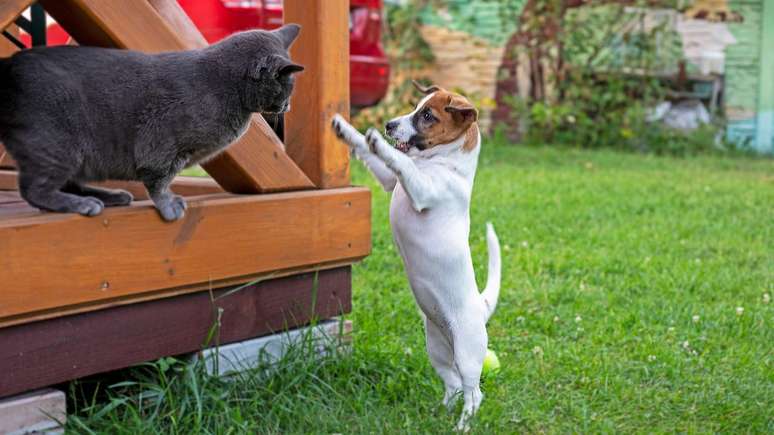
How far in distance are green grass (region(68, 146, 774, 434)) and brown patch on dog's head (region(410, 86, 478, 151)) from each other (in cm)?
86

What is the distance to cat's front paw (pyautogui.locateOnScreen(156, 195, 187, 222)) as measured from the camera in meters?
2.76

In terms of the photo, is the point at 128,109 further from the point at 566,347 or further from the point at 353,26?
the point at 353,26

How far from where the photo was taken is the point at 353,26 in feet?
28.1

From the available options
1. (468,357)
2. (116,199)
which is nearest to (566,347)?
(468,357)

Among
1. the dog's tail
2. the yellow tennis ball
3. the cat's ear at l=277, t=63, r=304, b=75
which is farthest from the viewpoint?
the yellow tennis ball

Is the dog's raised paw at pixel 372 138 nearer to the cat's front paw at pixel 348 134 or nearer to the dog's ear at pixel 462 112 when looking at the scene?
the cat's front paw at pixel 348 134

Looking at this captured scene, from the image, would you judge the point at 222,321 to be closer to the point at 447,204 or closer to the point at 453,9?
the point at 447,204

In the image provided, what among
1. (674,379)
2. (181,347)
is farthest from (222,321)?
(674,379)

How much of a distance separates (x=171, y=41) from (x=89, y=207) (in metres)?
0.62

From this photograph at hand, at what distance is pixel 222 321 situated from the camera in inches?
119

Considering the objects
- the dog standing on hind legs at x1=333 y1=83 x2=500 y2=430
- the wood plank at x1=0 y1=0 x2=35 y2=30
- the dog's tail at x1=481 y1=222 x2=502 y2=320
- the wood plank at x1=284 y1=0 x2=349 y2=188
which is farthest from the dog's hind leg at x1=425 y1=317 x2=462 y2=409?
the wood plank at x1=0 y1=0 x2=35 y2=30

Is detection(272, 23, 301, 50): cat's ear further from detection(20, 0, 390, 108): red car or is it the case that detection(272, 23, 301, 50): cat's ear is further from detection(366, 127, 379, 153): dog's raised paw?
detection(20, 0, 390, 108): red car

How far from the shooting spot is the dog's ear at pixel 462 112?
2783mm

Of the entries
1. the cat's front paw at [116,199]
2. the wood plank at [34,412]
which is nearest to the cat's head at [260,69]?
the cat's front paw at [116,199]
